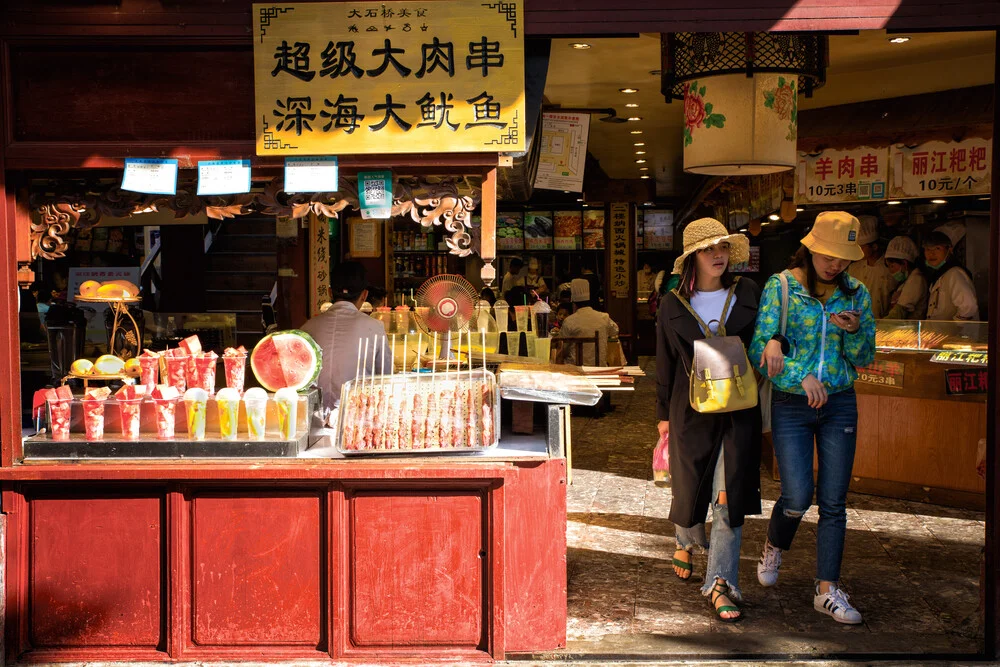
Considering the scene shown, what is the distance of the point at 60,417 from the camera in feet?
13.8

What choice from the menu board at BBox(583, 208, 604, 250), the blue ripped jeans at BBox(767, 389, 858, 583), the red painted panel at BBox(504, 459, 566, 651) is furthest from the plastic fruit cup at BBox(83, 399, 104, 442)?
the menu board at BBox(583, 208, 604, 250)

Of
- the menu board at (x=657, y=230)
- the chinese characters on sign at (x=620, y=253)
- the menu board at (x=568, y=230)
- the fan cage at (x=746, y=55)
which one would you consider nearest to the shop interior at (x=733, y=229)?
the fan cage at (x=746, y=55)

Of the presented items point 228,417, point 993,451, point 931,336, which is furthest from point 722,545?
point 931,336

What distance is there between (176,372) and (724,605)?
2824mm

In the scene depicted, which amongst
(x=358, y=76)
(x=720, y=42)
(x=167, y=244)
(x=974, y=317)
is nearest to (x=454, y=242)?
(x=358, y=76)

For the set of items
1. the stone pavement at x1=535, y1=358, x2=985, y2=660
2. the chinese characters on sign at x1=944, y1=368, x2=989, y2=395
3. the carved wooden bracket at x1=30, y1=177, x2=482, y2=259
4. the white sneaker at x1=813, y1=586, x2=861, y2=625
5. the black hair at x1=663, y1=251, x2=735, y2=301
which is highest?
the carved wooden bracket at x1=30, y1=177, x2=482, y2=259

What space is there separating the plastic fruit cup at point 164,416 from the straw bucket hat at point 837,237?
300 centimetres

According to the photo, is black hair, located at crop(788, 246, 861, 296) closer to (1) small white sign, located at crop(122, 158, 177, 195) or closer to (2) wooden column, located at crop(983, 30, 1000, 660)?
(2) wooden column, located at crop(983, 30, 1000, 660)

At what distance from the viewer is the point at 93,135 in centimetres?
416

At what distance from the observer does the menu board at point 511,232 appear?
62.0 feet

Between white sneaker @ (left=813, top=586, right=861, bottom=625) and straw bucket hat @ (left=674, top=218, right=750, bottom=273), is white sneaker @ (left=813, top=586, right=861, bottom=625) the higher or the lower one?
the lower one

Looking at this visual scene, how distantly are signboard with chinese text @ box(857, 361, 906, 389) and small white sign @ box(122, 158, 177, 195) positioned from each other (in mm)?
4913

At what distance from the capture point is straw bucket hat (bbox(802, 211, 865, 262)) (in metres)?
4.50

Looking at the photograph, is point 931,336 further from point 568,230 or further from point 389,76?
point 568,230
